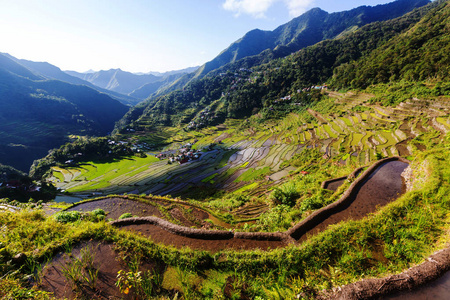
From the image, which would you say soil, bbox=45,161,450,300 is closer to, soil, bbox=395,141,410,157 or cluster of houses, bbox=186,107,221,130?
soil, bbox=395,141,410,157

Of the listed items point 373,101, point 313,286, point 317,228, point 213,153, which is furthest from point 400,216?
point 213,153

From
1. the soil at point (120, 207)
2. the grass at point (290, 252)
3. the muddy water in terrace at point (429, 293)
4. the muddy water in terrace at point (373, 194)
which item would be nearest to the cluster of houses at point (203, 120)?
the soil at point (120, 207)

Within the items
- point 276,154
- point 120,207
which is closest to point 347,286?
point 120,207

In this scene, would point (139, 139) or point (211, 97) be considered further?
point (211, 97)

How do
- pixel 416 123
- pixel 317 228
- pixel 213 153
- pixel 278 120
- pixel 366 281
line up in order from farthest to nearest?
pixel 278 120 < pixel 213 153 < pixel 416 123 < pixel 317 228 < pixel 366 281

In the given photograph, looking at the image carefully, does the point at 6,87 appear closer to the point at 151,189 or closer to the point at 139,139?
the point at 139,139

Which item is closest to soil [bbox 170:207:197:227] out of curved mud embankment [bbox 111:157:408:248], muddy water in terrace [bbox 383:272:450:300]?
curved mud embankment [bbox 111:157:408:248]

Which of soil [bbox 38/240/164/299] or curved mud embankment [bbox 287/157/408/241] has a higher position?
soil [bbox 38/240/164/299]
